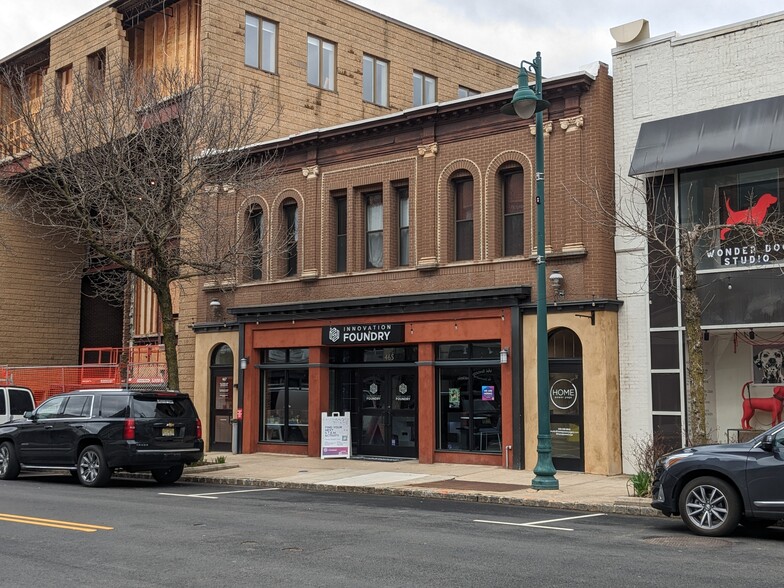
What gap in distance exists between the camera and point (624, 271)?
19.6 metres

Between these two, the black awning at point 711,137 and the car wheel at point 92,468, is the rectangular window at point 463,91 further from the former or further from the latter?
the car wheel at point 92,468

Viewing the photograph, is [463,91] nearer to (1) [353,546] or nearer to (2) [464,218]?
(2) [464,218]

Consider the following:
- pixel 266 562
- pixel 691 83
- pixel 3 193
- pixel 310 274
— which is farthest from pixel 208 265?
pixel 3 193

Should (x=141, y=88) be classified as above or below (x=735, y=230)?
above

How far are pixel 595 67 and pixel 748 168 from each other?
3918 mm

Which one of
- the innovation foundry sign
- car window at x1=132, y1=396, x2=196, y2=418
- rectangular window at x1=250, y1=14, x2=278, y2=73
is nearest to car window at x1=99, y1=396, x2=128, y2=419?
car window at x1=132, y1=396, x2=196, y2=418

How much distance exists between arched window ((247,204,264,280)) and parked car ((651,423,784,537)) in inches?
612

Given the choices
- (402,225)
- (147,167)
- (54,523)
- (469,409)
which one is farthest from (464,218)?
(54,523)

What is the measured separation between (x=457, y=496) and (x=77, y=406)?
782 cm

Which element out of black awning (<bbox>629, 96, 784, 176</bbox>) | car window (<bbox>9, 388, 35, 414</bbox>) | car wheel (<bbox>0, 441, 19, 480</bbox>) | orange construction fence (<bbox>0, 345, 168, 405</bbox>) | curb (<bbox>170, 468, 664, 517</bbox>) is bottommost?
curb (<bbox>170, 468, 664, 517</bbox>)

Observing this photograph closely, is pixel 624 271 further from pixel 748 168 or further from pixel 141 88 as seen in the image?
pixel 141 88

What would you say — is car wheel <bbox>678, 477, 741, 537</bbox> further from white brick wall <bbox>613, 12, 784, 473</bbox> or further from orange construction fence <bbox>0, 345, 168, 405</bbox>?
orange construction fence <bbox>0, 345, 168, 405</bbox>

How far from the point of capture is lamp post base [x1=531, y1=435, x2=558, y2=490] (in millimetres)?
16203

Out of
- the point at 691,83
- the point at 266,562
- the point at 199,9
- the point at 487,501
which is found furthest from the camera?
the point at 199,9
